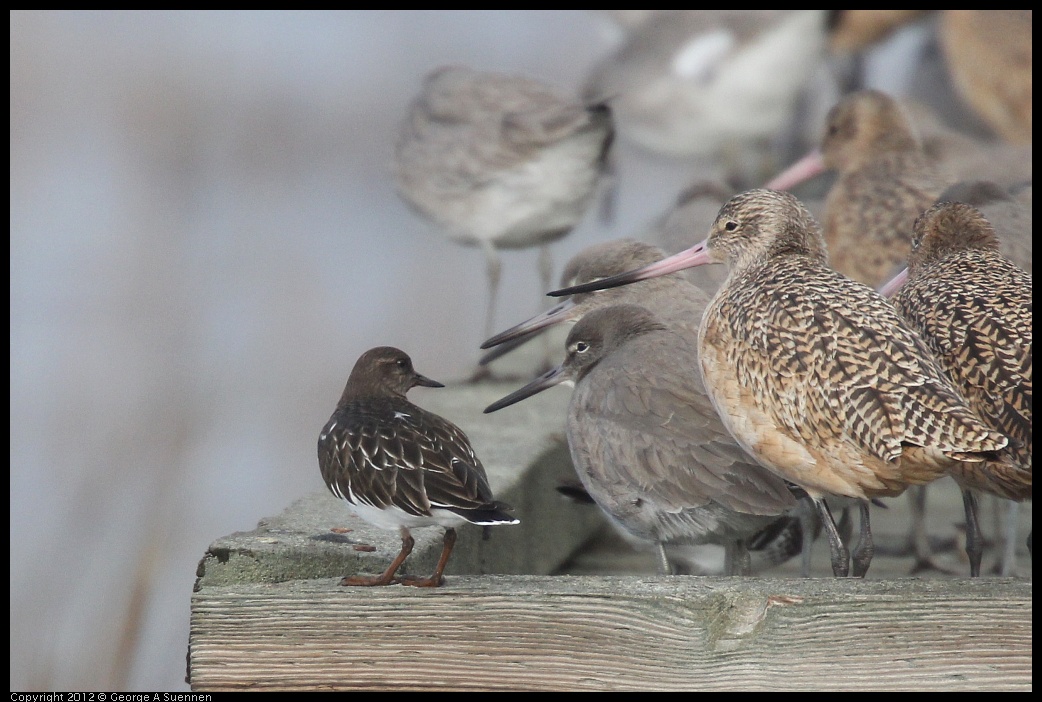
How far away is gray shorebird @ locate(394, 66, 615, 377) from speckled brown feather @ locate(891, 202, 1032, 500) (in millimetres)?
2721

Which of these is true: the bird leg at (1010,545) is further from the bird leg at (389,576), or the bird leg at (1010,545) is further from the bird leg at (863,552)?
the bird leg at (389,576)

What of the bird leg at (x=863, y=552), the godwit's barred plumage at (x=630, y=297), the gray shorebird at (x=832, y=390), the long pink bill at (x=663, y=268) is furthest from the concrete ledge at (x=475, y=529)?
the bird leg at (x=863, y=552)

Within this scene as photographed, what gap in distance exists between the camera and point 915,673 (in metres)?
2.57

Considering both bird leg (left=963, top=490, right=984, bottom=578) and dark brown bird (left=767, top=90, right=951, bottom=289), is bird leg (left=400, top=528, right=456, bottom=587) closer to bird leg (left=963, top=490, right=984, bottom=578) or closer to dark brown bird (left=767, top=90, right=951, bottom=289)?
bird leg (left=963, top=490, right=984, bottom=578)

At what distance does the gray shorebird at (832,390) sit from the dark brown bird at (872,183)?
1.37m

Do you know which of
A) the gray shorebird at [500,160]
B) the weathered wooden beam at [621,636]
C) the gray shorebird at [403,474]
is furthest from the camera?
the gray shorebird at [500,160]

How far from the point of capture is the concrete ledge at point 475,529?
304cm

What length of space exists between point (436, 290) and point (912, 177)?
3.24 metres

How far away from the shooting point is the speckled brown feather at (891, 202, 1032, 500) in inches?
118

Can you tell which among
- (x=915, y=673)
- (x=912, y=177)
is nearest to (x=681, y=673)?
(x=915, y=673)

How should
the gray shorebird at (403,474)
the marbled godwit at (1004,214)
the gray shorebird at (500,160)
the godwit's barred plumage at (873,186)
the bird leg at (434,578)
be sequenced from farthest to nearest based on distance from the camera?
the gray shorebird at (500,160) → the godwit's barred plumage at (873,186) → the marbled godwit at (1004,214) → the gray shorebird at (403,474) → the bird leg at (434,578)

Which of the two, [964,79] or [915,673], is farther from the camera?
[964,79]

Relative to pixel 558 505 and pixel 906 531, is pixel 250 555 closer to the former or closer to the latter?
pixel 558 505

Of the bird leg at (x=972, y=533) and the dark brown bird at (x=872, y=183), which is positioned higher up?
the dark brown bird at (x=872, y=183)
